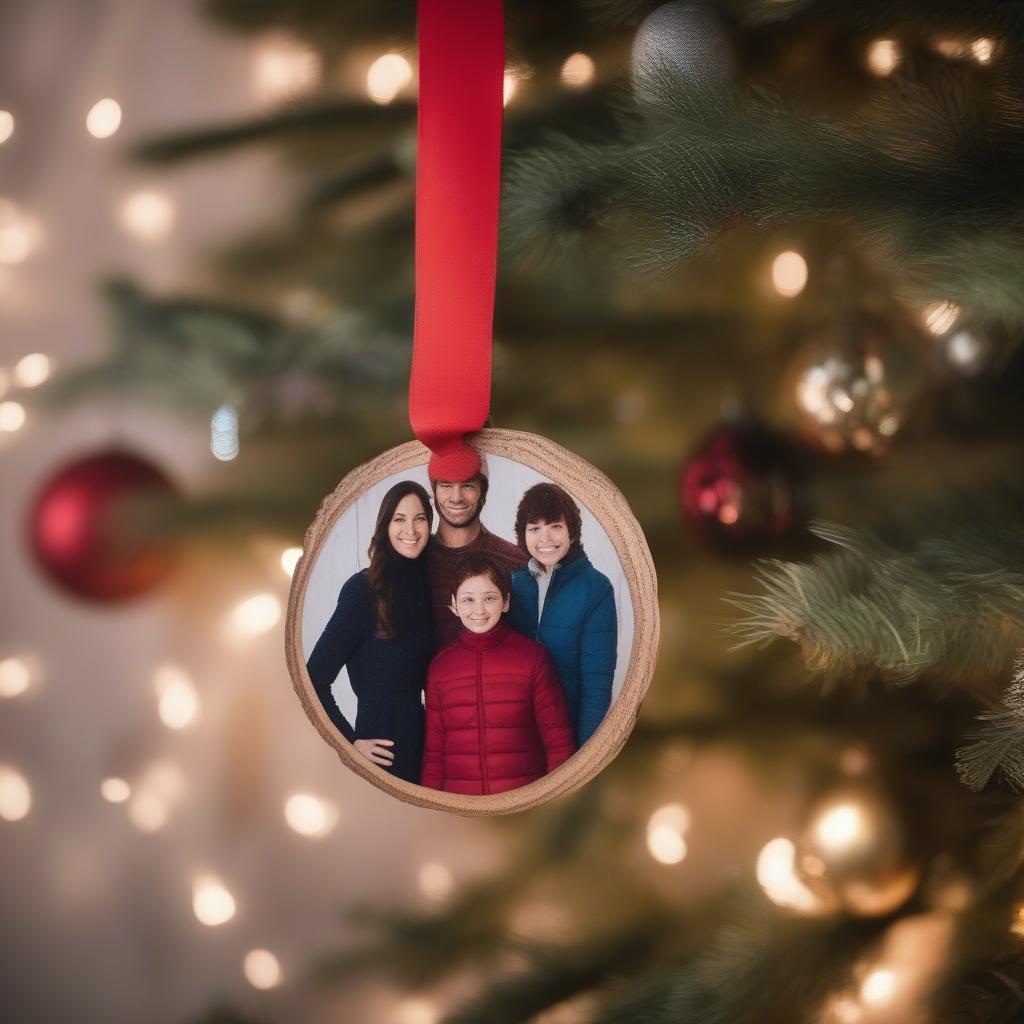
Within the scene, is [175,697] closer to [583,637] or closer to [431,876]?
[431,876]

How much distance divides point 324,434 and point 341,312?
9 centimetres

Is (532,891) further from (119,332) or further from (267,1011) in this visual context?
(119,332)

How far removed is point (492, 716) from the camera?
0.46 m

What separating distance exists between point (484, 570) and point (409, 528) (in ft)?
0.13

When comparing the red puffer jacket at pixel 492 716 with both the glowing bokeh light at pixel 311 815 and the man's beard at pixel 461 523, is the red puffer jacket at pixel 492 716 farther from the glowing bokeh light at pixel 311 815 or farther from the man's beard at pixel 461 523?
the glowing bokeh light at pixel 311 815

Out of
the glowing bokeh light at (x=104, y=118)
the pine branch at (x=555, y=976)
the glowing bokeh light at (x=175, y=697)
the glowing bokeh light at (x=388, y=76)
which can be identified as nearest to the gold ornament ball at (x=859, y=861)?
the pine branch at (x=555, y=976)

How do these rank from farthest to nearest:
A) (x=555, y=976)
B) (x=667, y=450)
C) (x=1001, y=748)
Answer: (x=667, y=450) → (x=555, y=976) → (x=1001, y=748)

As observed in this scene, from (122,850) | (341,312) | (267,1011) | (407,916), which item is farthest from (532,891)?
(341,312)

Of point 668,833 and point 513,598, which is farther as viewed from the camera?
A: point 668,833

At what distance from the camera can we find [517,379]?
27.3 inches

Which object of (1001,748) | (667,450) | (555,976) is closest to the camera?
(1001,748)

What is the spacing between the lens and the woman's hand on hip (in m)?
0.47

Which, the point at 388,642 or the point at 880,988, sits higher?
the point at 388,642

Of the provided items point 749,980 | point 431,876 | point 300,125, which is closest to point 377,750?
point 749,980
